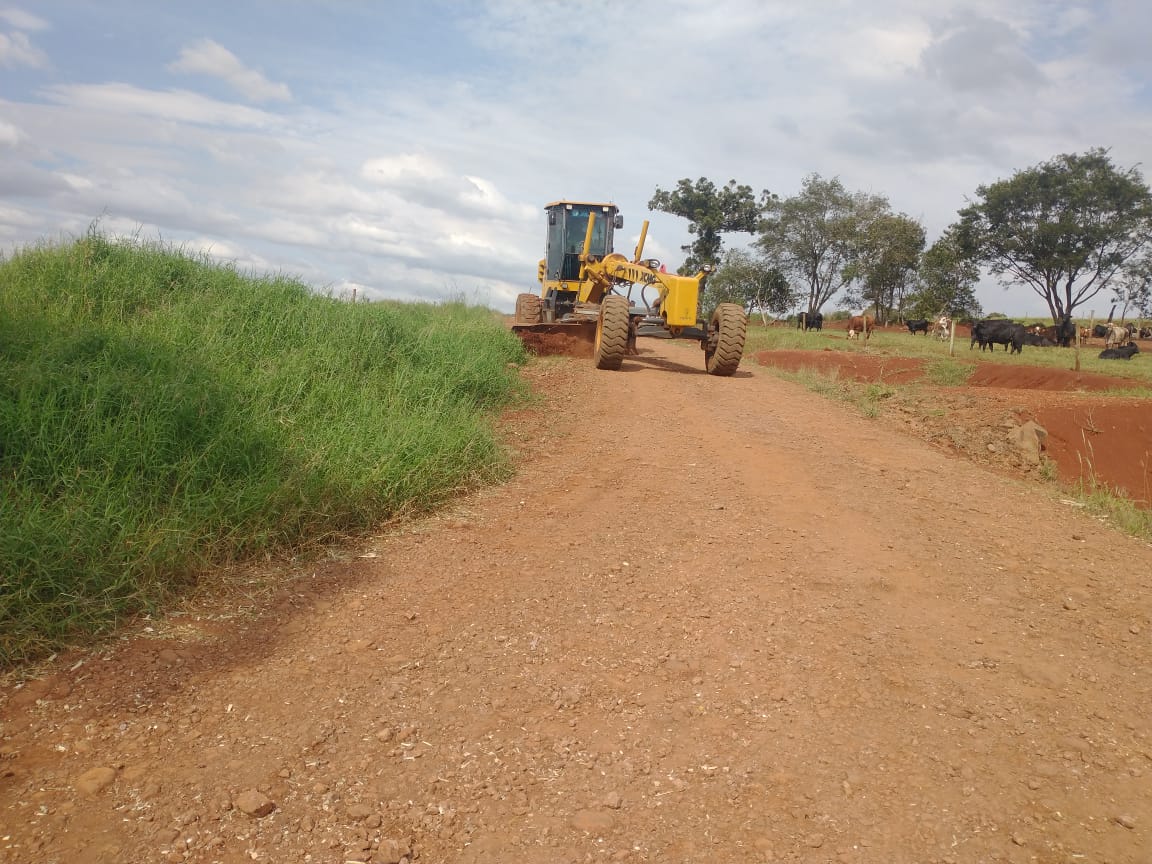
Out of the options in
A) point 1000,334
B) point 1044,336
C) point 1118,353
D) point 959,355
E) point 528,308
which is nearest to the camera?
point 528,308

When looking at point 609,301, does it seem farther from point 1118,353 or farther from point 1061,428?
point 1118,353

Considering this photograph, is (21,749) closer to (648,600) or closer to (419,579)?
(419,579)

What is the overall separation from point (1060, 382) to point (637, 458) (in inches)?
561

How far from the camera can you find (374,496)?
5.79 m

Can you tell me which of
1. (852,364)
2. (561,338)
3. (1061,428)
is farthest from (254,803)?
(852,364)

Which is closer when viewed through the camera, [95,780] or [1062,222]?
[95,780]

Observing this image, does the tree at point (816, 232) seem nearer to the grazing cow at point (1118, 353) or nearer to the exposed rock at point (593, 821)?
the grazing cow at point (1118, 353)

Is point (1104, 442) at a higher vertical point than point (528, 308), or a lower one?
lower

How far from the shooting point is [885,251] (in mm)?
41375

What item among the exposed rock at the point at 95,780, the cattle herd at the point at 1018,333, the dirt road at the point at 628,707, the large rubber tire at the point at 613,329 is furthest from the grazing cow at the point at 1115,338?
the exposed rock at the point at 95,780

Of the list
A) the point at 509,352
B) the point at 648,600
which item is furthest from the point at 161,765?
the point at 509,352

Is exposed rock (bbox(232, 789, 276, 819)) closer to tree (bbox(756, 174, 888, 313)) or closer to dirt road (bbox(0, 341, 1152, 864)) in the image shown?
dirt road (bbox(0, 341, 1152, 864))

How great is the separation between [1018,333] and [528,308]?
57.6 feet

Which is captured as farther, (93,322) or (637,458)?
(637,458)
